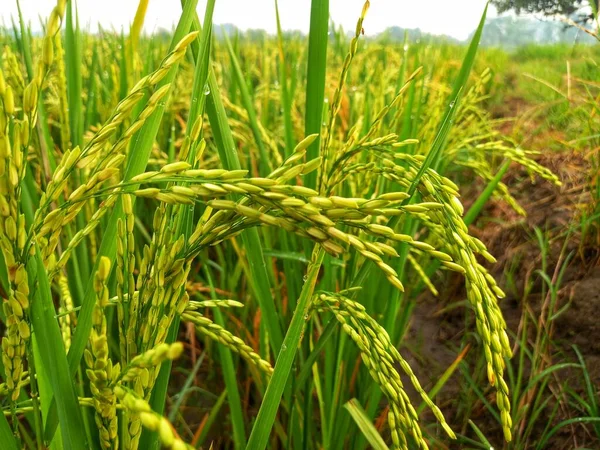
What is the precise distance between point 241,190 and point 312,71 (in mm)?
531

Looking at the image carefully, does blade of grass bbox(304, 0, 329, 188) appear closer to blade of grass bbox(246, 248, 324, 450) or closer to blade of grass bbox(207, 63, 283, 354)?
blade of grass bbox(207, 63, 283, 354)

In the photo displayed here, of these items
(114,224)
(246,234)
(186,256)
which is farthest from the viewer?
(246,234)

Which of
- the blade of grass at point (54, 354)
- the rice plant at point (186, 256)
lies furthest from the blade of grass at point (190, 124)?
the blade of grass at point (54, 354)

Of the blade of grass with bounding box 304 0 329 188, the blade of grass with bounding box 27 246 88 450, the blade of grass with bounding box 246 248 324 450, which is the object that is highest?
the blade of grass with bounding box 304 0 329 188

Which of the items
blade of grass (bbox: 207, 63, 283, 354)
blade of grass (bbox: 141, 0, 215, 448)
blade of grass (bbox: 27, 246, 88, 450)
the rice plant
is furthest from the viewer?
blade of grass (bbox: 207, 63, 283, 354)

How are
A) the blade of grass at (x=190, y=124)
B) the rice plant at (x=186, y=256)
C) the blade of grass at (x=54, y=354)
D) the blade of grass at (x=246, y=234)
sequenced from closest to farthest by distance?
the rice plant at (x=186, y=256) < the blade of grass at (x=54, y=354) < the blade of grass at (x=190, y=124) < the blade of grass at (x=246, y=234)

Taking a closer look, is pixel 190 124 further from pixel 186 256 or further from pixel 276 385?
pixel 276 385

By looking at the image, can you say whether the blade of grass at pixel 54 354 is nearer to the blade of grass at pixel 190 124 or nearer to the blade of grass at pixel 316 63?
the blade of grass at pixel 190 124

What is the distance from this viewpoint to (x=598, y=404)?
1.34 meters

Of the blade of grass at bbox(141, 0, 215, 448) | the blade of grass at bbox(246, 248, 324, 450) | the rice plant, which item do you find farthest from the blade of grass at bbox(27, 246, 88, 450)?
the blade of grass at bbox(246, 248, 324, 450)

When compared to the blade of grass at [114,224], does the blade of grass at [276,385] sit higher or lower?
lower

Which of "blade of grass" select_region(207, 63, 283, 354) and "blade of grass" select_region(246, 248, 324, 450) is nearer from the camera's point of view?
"blade of grass" select_region(246, 248, 324, 450)

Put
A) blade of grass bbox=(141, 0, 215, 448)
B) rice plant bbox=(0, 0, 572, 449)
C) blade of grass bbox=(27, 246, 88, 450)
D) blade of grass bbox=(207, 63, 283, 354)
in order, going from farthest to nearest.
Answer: blade of grass bbox=(207, 63, 283, 354) < blade of grass bbox=(141, 0, 215, 448) < blade of grass bbox=(27, 246, 88, 450) < rice plant bbox=(0, 0, 572, 449)

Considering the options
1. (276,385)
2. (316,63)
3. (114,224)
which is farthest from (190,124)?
(276,385)
